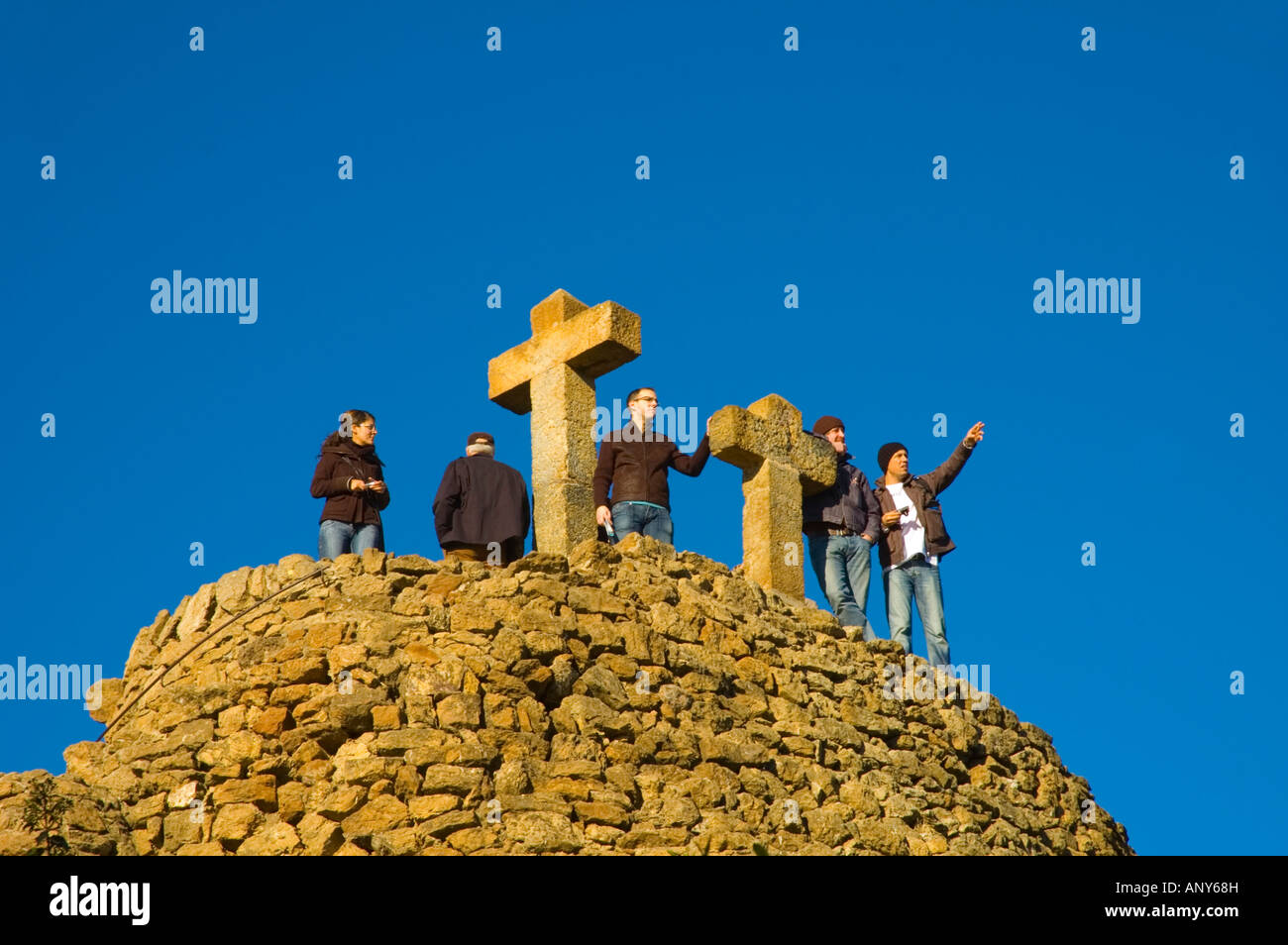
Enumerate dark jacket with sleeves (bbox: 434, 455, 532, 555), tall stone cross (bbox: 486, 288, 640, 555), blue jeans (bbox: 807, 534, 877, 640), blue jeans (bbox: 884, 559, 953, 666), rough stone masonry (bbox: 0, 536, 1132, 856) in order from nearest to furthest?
rough stone masonry (bbox: 0, 536, 1132, 856)
dark jacket with sleeves (bbox: 434, 455, 532, 555)
tall stone cross (bbox: 486, 288, 640, 555)
blue jeans (bbox: 884, 559, 953, 666)
blue jeans (bbox: 807, 534, 877, 640)

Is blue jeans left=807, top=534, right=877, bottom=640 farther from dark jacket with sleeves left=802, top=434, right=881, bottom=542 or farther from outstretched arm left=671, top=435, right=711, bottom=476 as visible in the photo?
outstretched arm left=671, top=435, right=711, bottom=476

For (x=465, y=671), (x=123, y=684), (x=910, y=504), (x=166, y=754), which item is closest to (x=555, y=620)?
(x=465, y=671)

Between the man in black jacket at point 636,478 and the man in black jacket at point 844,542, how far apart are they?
6.54ft

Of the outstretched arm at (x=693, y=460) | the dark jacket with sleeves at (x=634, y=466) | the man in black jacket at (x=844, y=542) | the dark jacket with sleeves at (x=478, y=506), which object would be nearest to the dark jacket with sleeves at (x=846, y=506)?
the man in black jacket at (x=844, y=542)

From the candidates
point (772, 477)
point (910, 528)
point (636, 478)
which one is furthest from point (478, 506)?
point (910, 528)

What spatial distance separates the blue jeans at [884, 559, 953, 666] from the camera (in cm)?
1664

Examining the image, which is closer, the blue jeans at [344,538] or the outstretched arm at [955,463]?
the blue jeans at [344,538]

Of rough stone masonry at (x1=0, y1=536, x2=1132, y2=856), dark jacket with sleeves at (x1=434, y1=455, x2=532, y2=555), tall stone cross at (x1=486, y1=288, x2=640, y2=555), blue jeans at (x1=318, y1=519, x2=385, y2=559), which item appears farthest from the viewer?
tall stone cross at (x1=486, y1=288, x2=640, y2=555)

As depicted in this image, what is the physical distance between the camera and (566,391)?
54.9 ft

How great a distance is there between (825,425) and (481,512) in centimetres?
438

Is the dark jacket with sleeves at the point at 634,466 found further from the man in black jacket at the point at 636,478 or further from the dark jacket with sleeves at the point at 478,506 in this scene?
the dark jacket with sleeves at the point at 478,506

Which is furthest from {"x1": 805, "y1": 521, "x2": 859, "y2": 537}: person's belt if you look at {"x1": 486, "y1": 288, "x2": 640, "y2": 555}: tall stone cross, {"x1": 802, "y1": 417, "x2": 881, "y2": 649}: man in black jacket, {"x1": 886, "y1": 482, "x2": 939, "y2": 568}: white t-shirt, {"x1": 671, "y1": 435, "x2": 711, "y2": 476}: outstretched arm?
{"x1": 486, "y1": 288, "x2": 640, "y2": 555}: tall stone cross

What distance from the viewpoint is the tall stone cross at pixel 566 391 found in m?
16.3

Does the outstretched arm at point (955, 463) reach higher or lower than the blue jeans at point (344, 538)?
higher
